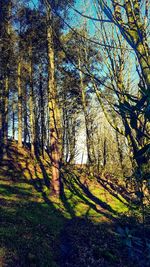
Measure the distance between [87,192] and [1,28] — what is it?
13.1 meters

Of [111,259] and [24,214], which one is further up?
[24,214]

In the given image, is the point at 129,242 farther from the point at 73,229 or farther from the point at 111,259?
the point at 73,229

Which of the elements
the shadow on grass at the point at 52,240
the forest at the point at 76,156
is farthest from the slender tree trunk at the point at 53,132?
the shadow on grass at the point at 52,240

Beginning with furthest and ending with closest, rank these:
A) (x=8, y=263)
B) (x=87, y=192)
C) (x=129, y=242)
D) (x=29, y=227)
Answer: (x=87, y=192)
(x=29, y=227)
(x=8, y=263)
(x=129, y=242)

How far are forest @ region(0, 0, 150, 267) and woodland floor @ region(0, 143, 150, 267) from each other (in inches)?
1.3

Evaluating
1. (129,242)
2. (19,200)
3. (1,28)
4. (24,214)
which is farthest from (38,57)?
(129,242)

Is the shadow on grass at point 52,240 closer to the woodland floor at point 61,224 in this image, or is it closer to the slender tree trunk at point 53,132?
the woodland floor at point 61,224

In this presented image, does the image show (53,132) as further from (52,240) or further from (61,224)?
(52,240)

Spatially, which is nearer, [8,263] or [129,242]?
[129,242]

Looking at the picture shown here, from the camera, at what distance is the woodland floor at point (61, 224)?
6828 millimetres

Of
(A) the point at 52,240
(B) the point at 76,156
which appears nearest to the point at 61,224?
(A) the point at 52,240

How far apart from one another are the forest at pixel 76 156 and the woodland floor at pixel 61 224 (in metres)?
0.03

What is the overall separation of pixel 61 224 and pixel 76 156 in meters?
19.3

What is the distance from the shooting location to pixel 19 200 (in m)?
12.5
